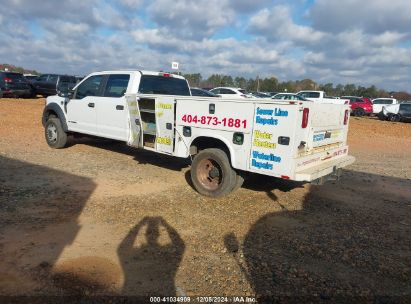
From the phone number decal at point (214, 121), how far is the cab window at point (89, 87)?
2.95 meters

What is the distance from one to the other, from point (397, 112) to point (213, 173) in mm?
23904

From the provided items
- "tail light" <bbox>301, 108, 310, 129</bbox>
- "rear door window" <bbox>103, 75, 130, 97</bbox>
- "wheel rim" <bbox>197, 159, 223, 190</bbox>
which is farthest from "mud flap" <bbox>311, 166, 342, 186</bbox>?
"rear door window" <bbox>103, 75, 130, 97</bbox>

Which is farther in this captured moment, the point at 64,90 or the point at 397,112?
the point at 397,112

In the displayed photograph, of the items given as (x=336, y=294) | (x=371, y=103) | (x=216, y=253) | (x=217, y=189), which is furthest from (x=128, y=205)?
(x=371, y=103)

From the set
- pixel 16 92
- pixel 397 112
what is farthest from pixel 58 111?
pixel 397 112

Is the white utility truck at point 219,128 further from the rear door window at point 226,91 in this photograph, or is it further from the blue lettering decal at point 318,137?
the rear door window at point 226,91

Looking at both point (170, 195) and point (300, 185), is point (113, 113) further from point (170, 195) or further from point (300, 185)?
point (300, 185)

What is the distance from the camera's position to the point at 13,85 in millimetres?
23328

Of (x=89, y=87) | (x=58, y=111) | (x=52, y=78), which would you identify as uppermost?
(x=52, y=78)

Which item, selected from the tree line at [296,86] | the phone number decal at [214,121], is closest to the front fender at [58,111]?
the phone number decal at [214,121]

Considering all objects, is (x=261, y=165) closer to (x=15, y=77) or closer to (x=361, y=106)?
(x=15, y=77)

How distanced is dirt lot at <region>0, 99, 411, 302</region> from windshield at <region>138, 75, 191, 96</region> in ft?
5.36

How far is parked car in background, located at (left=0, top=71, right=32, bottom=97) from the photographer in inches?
906

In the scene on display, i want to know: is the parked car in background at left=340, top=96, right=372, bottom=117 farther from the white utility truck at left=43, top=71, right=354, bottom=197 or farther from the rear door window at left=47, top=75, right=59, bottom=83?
the white utility truck at left=43, top=71, right=354, bottom=197
